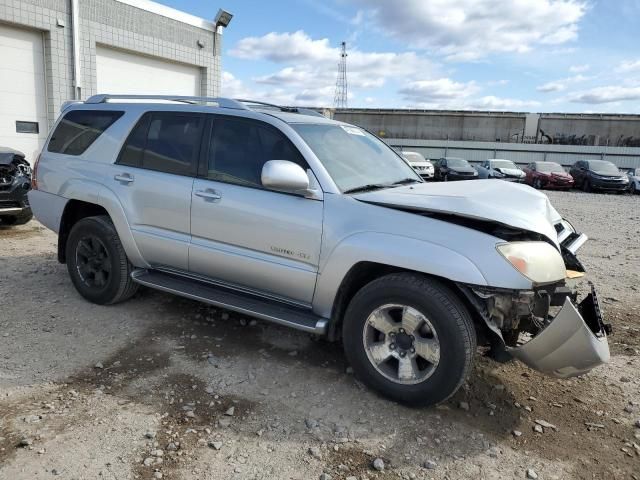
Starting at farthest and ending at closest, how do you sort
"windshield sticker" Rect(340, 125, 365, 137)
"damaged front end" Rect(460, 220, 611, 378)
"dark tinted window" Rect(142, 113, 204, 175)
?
1. "windshield sticker" Rect(340, 125, 365, 137)
2. "dark tinted window" Rect(142, 113, 204, 175)
3. "damaged front end" Rect(460, 220, 611, 378)

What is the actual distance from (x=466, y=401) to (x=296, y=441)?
3.93 feet

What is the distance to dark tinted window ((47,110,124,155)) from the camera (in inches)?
189

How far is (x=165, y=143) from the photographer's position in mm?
4379

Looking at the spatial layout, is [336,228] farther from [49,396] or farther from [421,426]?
[49,396]

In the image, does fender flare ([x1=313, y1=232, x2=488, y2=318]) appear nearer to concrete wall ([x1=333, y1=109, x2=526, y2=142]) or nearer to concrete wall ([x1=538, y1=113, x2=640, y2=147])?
concrete wall ([x1=333, y1=109, x2=526, y2=142])

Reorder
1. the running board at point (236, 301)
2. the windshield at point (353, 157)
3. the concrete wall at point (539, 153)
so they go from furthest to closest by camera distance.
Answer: the concrete wall at point (539, 153), the windshield at point (353, 157), the running board at point (236, 301)

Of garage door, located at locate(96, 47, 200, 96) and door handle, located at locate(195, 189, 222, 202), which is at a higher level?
garage door, located at locate(96, 47, 200, 96)

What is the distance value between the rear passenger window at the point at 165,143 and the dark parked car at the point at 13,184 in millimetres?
4195

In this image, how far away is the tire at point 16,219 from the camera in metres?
8.23

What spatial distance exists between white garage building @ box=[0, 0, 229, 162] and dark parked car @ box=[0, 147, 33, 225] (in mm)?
4618

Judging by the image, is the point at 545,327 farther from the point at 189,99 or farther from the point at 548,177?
the point at 548,177

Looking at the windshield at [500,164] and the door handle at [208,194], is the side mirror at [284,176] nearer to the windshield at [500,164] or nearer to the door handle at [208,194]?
the door handle at [208,194]

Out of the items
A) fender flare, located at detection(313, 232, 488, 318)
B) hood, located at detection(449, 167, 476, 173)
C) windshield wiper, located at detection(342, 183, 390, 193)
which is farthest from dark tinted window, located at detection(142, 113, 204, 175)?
hood, located at detection(449, 167, 476, 173)

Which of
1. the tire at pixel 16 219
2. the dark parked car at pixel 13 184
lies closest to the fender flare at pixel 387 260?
the dark parked car at pixel 13 184
